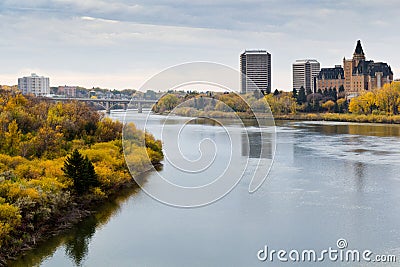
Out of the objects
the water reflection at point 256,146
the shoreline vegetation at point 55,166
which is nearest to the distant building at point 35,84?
the water reflection at point 256,146

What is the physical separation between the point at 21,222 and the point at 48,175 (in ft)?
4.88

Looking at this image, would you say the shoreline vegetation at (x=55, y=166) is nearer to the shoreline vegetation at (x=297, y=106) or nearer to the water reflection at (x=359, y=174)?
the water reflection at (x=359, y=174)

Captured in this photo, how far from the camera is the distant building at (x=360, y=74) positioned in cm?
4338

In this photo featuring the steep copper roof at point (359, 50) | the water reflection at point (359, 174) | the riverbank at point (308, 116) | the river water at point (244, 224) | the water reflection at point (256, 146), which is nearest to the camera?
the river water at point (244, 224)

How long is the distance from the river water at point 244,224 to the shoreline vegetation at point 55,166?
245mm

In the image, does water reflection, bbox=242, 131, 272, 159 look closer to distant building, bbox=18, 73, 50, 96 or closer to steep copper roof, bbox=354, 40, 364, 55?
steep copper roof, bbox=354, 40, 364, 55

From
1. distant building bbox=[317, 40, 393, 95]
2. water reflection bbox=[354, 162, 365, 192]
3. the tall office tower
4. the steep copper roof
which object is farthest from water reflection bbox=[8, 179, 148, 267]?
the tall office tower

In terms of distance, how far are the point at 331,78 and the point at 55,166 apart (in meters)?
43.9

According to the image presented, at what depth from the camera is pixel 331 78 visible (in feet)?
160

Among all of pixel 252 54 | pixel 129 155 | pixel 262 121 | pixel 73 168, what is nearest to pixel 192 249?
pixel 73 168

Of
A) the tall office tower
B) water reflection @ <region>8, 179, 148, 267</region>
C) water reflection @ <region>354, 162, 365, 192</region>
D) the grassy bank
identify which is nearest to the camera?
water reflection @ <region>8, 179, 148, 267</region>

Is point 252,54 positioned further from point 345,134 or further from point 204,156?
point 204,156

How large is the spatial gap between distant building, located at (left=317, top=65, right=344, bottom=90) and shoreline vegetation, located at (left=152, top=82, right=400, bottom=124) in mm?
15219

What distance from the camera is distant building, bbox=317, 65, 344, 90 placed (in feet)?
157
